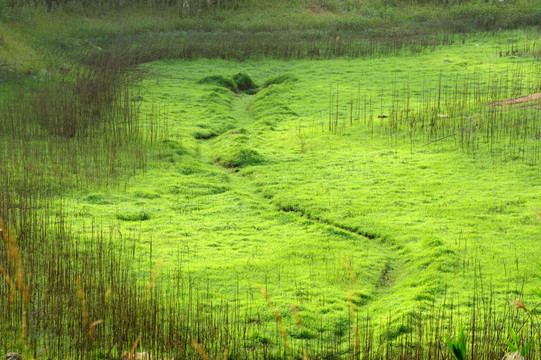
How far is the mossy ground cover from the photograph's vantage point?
6.30 m

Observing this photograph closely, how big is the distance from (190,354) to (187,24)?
20.5 m

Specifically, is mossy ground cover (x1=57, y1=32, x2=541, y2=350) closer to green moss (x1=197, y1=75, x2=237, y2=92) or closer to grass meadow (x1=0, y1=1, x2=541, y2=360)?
grass meadow (x1=0, y1=1, x2=541, y2=360)

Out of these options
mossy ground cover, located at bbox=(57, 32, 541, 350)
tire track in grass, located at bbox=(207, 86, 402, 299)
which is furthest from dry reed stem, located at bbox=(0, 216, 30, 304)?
tire track in grass, located at bbox=(207, 86, 402, 299)

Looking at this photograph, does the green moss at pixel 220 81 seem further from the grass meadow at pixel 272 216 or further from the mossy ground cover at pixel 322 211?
the mossy ground cover at pixel 322 211

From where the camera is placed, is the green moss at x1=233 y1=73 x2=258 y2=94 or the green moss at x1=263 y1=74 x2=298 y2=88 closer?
the green moss at x1=263 y1=74 x2=298 y2=88

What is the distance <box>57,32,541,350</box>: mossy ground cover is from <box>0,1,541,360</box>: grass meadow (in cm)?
3

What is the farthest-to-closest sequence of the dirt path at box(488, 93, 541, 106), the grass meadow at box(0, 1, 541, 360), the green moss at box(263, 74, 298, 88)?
the green moss at box(263, 74, 298, 88) → the dirt path at box(488, 93, 541, 106) → the grass meadow at box(0, 1, 541, 360)

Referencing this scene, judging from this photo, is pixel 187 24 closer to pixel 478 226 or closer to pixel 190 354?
pixel 478 226

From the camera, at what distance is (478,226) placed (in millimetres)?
7512

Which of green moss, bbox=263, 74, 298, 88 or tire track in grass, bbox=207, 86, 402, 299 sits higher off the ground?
green moss, bbox=263, 74, 298, 88

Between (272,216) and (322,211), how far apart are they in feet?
2.18

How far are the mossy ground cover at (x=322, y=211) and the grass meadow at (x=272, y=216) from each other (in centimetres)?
3

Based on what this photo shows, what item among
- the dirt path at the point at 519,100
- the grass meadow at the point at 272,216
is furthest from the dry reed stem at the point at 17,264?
the dirt path at the point at 519,100

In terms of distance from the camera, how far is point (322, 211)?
27.4ft
